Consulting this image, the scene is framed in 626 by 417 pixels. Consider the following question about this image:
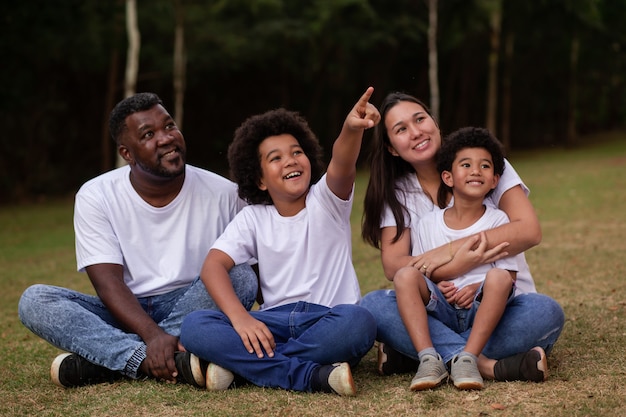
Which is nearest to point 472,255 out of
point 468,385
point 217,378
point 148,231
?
point 468,385

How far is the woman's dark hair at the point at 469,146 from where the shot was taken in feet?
13.2

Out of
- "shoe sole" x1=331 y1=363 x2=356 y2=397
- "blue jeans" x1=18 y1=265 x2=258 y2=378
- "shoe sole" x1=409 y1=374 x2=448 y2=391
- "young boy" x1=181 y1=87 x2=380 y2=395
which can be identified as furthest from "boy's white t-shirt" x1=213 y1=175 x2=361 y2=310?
"shoe sole" x1=409 y1=374 x2=448 y2=391

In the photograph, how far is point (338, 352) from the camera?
3.73 meters

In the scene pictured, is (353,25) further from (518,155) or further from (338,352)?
(338,352)

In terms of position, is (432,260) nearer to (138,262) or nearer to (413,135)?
(413,135)

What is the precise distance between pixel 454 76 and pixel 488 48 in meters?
1.35

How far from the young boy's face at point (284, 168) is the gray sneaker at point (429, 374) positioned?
1006 millimetres

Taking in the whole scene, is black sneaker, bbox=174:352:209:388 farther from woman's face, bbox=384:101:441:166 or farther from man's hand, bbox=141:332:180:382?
woman's face, bbox=384:101:441:166

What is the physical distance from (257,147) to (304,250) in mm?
604

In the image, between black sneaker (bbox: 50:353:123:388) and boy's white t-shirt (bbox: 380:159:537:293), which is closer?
black sneaker (bbox: 50:353:123:388)

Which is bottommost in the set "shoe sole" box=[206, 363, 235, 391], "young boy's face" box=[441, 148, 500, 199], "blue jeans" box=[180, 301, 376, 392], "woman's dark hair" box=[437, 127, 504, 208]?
"shoe sole" box=[206, 363, 235, 391]

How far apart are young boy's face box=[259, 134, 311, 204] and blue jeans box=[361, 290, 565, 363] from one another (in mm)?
714

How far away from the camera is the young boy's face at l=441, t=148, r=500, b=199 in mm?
3961

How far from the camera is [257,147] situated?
423 centimetres
